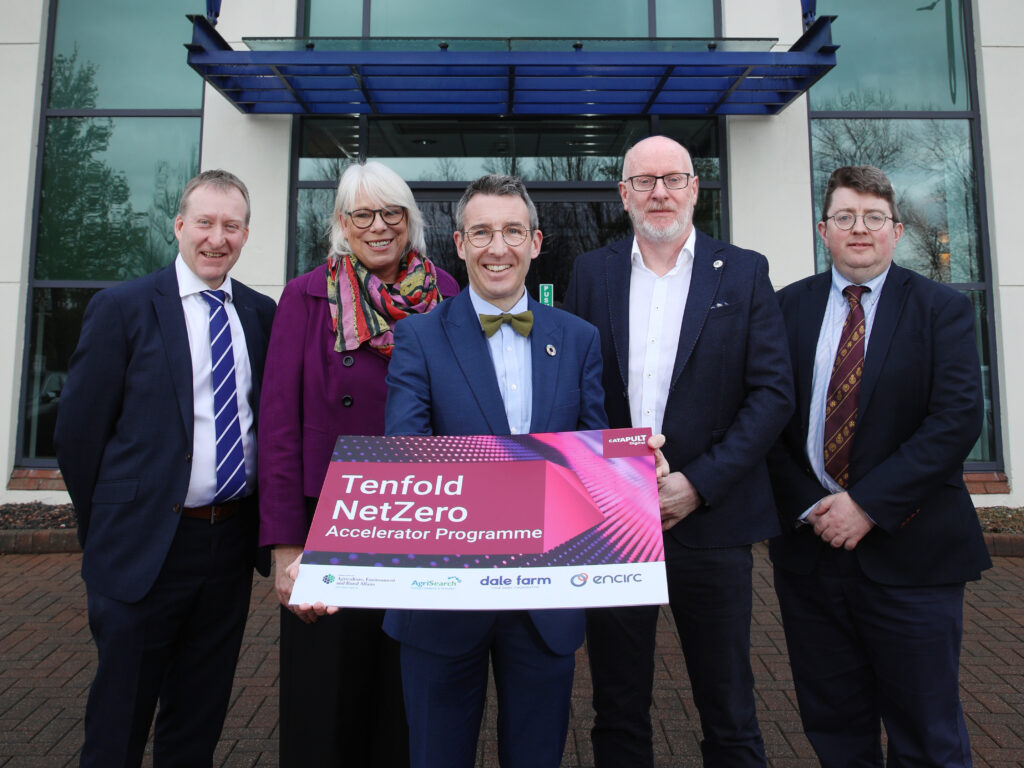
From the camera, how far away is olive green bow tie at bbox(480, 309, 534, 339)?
6.30 feet

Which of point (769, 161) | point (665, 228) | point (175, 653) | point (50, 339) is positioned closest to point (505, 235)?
point (665, 228)

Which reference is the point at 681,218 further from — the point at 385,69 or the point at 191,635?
the point at 385,69

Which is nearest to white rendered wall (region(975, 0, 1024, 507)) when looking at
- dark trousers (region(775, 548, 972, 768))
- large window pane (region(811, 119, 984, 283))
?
large window pane (region(811, 119, 984, 283))

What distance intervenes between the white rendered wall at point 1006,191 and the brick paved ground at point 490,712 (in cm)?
214

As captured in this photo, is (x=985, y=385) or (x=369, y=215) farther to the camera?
(x=985, y=385)

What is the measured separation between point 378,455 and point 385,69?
5212mm

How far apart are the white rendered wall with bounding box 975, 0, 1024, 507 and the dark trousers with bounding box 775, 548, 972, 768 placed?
5.49 meters

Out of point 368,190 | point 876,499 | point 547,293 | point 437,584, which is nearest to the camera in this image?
point 437,584

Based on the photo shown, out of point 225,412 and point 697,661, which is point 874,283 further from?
point 225,412

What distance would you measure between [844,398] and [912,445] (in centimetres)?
26

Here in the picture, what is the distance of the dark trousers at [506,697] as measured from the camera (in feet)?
5.87

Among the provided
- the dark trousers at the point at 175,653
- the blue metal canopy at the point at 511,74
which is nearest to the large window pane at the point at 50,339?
the blue metal canopy at the point at 511,74

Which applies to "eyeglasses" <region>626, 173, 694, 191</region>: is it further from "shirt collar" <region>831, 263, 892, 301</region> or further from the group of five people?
"shirt collar" <region>831, 263, 892, 301</region>

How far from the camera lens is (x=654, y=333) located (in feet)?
7.65
